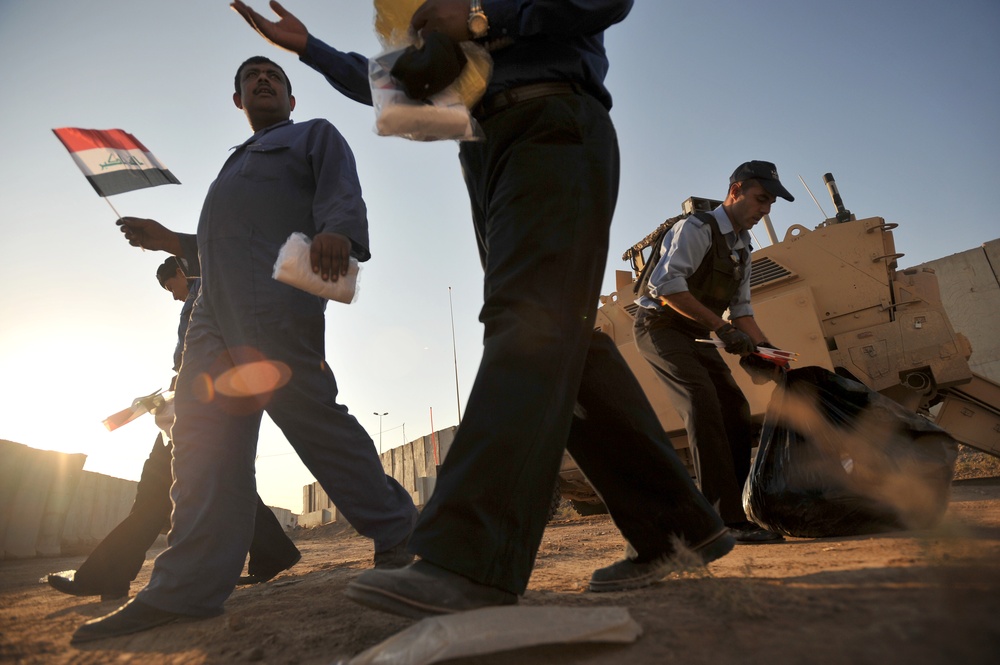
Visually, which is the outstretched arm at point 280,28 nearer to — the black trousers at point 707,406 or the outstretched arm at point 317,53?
the outstretched arm at point 317,53

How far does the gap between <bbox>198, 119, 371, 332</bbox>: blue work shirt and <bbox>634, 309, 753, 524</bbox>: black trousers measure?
1.67m

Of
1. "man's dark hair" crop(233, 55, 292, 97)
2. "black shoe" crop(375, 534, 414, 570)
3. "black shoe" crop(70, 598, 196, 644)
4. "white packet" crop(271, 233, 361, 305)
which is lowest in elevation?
"black shoe" crop(70, 598, 196, 644)

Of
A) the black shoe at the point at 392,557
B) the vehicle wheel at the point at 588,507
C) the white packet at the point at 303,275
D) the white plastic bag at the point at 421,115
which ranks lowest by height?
the vehicle wheel at the point at 588,507

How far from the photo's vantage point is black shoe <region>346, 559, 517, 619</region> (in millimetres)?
1105

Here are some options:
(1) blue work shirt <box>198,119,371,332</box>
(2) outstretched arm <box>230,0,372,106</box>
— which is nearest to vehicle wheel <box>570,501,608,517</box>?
(1) blue work shirt <box>198,119,371,332</box>

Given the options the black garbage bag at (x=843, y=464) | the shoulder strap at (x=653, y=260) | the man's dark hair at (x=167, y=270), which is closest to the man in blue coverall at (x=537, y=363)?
the black garbage bag at (x=843, y=464)

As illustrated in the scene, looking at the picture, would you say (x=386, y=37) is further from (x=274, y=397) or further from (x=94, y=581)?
(x=94, y=581)

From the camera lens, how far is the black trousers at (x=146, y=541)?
2.93 meters

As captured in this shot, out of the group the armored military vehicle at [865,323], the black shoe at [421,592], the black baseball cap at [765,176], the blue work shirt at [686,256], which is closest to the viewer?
the black shoe at [421,592]

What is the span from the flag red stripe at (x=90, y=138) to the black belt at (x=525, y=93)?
3642 millimetres

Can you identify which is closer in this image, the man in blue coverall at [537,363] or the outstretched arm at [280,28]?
the man in blue coverall at [537,363]

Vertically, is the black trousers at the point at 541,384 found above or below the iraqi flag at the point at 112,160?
below

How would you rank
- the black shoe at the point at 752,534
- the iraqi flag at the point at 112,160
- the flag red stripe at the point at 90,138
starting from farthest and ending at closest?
the flag red stripe at the point at 90,138 < the iraqi flag at the point at 112,160 < the black shoe at the point at 752,534

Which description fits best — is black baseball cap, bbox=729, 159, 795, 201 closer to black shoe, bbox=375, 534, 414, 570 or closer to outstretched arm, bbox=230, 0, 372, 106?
outstretched arm, bbox=230, 0, 372, 106
